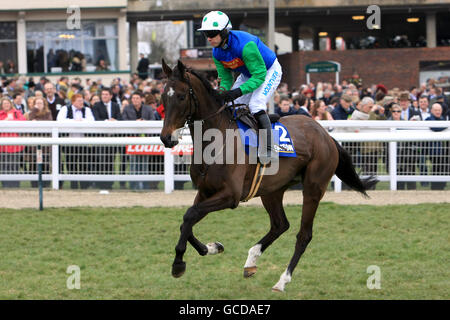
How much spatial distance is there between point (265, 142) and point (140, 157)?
4954 mm

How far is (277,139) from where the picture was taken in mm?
6234

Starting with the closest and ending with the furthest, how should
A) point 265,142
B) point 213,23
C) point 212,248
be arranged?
point 213,23
point 212,248
point 265,142

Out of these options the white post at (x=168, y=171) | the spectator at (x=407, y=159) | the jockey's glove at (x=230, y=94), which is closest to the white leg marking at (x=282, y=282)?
the jockey's glove at (x=230, y=94)

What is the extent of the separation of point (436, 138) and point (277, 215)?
4.08 meters

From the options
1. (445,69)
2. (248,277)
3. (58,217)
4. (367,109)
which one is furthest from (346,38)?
(248,277)

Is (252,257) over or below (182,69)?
below

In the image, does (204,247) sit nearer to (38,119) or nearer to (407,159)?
(407,159)

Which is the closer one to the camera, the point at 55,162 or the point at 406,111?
the point at 55,162

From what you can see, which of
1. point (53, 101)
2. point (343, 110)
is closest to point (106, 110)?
point (53, 101)

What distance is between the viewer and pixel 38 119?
11.5 meters

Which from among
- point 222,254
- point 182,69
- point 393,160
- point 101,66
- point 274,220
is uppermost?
point 101,66

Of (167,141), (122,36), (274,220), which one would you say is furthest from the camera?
(122,36)

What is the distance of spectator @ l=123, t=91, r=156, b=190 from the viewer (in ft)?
35.2

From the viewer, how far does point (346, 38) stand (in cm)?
3250
